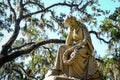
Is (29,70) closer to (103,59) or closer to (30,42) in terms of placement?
(30,42)

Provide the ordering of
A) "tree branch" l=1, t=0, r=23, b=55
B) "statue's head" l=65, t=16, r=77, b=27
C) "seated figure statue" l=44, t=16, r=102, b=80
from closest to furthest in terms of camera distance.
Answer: "seated figure statue" l=44, t=16, r=102, b=80 < "statue's head" l=65, t=16, r=77, b=27 < "tree branch" l=1, t=0, r=23, b=55

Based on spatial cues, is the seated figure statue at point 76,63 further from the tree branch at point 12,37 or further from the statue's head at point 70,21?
the tree branch at point 12,37

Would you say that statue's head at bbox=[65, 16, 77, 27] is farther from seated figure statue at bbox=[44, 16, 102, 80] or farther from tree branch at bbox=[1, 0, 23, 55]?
tree branch at bbox=[1, 0, 23, 55]

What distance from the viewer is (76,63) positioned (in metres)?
7.48

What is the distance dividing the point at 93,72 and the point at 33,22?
11.0 metres

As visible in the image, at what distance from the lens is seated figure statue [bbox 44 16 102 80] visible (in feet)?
24.0

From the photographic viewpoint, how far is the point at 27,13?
1745 centimetres

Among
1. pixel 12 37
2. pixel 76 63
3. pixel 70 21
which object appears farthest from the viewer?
pixel 12 37

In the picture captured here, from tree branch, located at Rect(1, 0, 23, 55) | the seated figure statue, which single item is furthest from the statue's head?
tree branch, located at Rect(1, 0, 23, 55)

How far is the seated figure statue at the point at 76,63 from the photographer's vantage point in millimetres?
7301

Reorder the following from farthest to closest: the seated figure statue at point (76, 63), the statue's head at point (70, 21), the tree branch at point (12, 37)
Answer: the tree branch at point (12, 37)
the statue's head at point (70, 21)
the seated figure statue at point (76, 63)

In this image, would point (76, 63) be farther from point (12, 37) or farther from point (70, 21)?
point (12, 37)

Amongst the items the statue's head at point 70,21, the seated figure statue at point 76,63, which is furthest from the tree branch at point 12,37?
the seated figure statue at point 76,63

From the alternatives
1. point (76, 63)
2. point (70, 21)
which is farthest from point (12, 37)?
point (76, 63)
